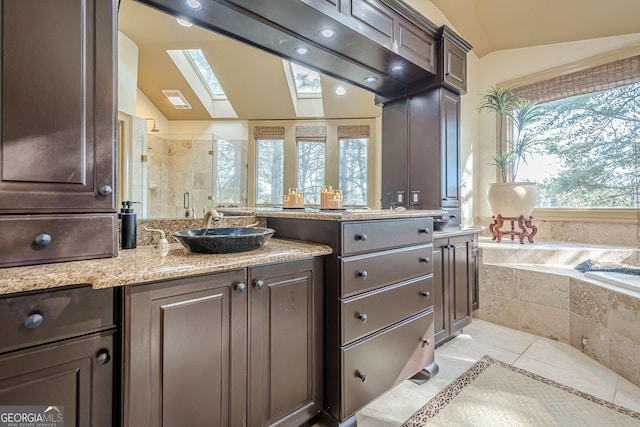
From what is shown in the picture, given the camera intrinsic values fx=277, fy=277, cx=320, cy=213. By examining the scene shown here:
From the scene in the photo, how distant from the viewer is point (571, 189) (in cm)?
320

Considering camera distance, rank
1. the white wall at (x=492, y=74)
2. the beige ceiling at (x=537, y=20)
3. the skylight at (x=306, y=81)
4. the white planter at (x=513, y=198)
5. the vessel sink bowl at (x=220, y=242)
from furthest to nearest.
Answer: the white wall at (x=492, y=74)
the white planter at (x=513, y=198)
the beige ceiling at (x=537, y=20)
the skylight at (x=306, y=81)
the vessel sink bowl at (x=220, y=242)

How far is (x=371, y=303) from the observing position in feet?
4.75

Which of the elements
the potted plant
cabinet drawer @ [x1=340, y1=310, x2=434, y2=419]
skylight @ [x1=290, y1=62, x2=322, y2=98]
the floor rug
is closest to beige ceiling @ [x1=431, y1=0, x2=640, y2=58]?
the potted plant

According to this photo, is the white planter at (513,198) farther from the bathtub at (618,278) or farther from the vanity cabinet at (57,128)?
the vanity cabinet at (57,128)

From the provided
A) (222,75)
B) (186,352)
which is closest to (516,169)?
(222,75)

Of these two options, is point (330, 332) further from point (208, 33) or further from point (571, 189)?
point (571, 189)

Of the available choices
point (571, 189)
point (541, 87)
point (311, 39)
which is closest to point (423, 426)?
point (311, 39)

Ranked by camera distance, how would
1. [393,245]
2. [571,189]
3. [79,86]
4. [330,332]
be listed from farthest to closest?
[571,189] < [393,245] < [330,332] < [79,86]

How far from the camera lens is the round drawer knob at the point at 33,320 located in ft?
2.40

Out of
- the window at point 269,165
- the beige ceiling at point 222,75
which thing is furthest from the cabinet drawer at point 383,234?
the beige ceiling at point 222,75

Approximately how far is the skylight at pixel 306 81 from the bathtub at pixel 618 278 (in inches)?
103

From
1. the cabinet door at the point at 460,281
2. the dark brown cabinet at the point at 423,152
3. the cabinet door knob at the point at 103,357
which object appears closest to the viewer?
the cabinet door knob at the point at 103,357

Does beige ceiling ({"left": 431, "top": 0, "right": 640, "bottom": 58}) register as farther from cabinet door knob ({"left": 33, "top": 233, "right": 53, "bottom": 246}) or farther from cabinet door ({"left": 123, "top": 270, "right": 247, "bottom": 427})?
cabinet door knob ({"left": 33, "top": 233, "right": 53, "bottom": 246})

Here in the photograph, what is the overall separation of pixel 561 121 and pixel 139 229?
4339 millimetres
